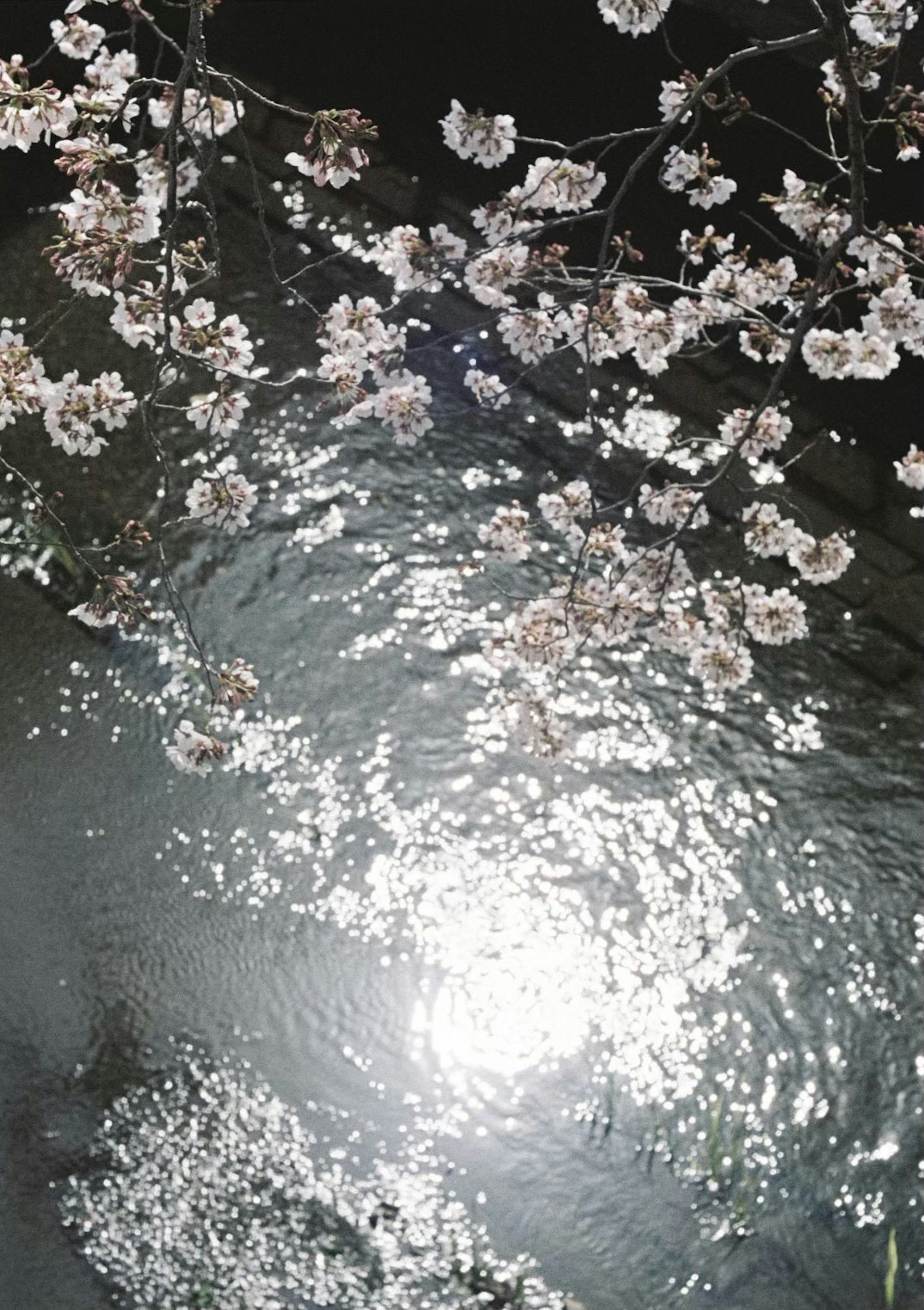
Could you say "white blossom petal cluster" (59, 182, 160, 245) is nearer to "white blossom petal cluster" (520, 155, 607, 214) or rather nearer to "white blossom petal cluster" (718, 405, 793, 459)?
"white blossom petal cluster" (520, 155, 607, 214)

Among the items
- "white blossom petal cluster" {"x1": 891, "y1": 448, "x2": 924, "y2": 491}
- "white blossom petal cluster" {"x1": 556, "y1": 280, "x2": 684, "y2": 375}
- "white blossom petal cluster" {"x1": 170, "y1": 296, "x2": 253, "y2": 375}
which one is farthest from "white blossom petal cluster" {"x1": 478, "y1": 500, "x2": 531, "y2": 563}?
"white blossom petal cluster" {"x1": 891, "y1": 448, "x2": 924, "y2": 491}

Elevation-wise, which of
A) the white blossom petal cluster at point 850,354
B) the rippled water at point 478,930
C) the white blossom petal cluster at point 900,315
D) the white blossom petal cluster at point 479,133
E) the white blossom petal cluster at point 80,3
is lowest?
the rippled water at point 478,930

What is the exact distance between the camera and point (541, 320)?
12.3ft

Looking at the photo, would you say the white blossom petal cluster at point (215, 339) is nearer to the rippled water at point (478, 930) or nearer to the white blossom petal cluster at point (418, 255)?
the white blossom petal cluster at point (418, 255)

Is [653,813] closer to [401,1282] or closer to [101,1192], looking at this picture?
[401,1282]

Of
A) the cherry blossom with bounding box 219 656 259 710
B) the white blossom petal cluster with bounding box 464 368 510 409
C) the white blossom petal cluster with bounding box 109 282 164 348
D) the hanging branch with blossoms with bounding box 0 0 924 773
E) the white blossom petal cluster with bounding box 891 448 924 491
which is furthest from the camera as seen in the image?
the white blossom petal cluster with bounding box 891 448 924 491

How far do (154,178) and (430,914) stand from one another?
2.38 m

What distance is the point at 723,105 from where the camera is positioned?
9.91 feet

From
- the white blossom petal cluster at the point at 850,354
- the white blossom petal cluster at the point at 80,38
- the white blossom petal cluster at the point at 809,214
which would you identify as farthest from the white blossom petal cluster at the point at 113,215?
the white blossom petal cluster at the point at 850,354

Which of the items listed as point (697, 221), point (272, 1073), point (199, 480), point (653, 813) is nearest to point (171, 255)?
point (199, 480)

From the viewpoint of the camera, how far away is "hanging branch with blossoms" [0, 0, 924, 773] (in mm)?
2777

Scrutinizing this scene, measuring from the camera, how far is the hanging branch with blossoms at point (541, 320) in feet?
9.11

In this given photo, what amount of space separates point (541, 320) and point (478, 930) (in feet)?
6.39

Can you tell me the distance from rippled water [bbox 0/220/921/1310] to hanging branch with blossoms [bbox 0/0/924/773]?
263 mm
